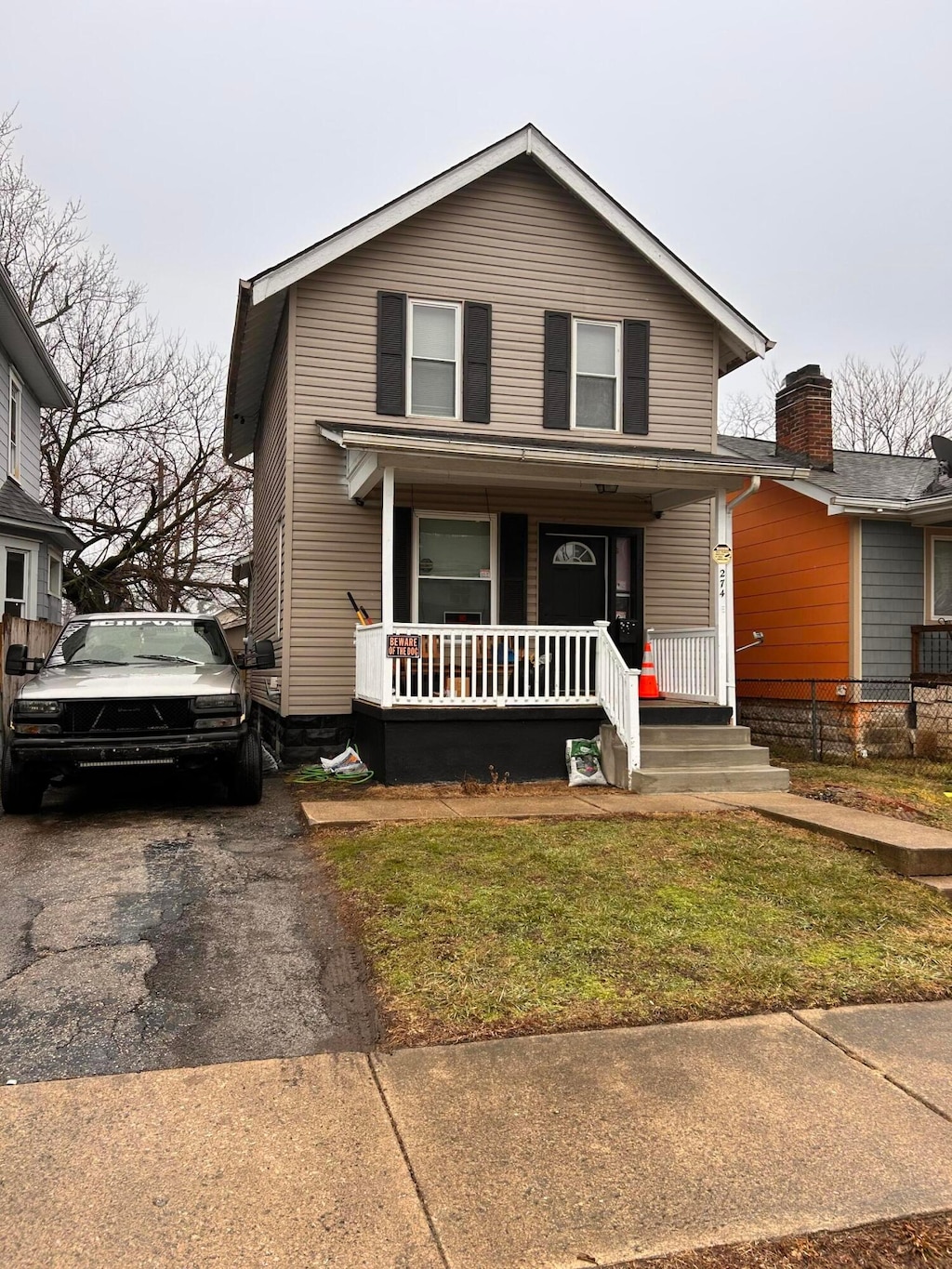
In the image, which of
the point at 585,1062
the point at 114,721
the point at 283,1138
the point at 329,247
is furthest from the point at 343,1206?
the point at 329,247

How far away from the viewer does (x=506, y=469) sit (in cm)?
931

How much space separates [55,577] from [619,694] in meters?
11.3

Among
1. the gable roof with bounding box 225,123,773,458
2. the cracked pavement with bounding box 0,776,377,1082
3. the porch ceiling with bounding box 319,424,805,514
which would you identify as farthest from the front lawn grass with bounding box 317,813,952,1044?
the gable roof with bounding box 225,123,773,458

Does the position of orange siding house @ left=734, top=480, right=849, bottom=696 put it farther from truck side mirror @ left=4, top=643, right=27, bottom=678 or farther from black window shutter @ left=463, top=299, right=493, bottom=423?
truck side mirror @ left=4, top=643, right=27, bottom=678

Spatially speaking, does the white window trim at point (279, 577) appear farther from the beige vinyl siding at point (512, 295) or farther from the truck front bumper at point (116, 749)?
the truck front bumper at point (116, 749)

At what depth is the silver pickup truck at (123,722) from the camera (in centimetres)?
716

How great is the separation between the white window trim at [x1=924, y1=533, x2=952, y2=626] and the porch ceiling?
4.14m

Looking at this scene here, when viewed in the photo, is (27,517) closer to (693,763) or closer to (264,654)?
(264,654)

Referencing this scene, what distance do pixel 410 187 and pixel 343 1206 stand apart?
1080 cm

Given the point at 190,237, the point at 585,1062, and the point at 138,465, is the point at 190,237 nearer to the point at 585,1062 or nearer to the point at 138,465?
the point at 138,465

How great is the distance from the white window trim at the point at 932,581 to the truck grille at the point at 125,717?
34.2 feet

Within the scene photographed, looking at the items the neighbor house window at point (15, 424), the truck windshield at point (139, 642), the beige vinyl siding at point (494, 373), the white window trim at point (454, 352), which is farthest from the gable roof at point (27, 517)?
the white window trim at point (454, 352)

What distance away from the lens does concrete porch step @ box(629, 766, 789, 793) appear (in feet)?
28.0

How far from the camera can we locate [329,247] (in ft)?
33.8
